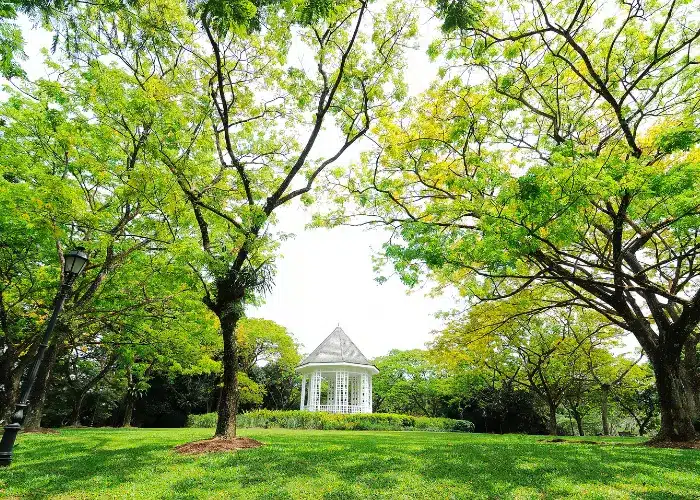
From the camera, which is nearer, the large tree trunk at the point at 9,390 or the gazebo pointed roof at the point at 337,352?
the large tree trunk at the point at 9,390

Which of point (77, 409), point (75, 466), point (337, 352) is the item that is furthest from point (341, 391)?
point (75, 466)

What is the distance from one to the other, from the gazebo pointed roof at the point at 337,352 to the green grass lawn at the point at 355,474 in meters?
17.8

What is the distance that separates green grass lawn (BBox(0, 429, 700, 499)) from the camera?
533 cm

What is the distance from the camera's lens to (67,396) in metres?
22.8

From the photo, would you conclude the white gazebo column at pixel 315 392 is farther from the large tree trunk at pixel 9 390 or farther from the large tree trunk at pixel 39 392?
the large tree trunk at pixel 9 390

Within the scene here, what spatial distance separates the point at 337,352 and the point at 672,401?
19.8m

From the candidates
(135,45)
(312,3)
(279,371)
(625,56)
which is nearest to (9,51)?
(135,45)

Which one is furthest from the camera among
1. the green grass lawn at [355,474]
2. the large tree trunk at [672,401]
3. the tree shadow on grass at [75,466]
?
the large tree trunk at [672,401]

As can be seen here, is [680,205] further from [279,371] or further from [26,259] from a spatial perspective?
[279,371]

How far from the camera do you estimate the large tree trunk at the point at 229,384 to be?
30.6 ft

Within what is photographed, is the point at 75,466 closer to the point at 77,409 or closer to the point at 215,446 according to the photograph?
the point at 215,446

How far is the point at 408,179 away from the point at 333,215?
8.49 feet

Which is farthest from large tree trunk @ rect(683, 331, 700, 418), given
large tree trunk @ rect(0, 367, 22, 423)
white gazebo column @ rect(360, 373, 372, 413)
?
large tree trunk @ rect(0, 367, 22, 423)

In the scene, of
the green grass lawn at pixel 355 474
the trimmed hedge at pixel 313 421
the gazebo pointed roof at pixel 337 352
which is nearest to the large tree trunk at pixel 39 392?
the green grass lawn at pixel 355 474
